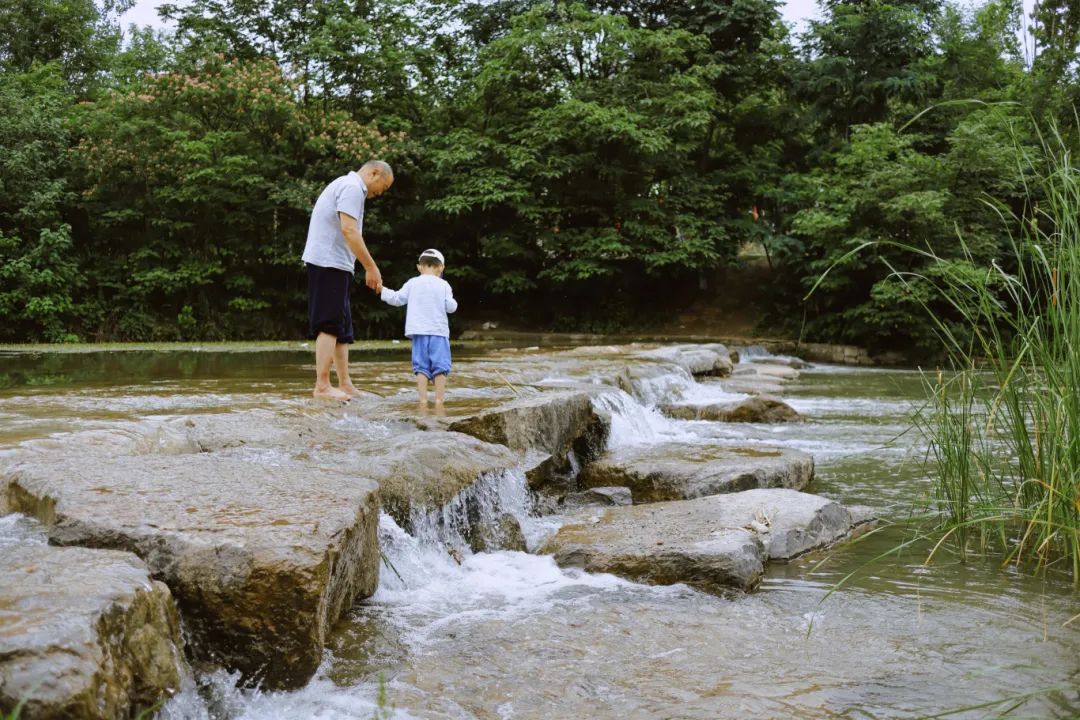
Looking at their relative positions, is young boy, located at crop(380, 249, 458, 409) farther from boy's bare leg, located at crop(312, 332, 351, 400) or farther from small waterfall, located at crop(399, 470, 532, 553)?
small waterfall, located at crop(399, 470, 532, 553)

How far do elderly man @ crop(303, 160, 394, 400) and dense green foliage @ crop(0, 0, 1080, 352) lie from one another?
11.6 metres

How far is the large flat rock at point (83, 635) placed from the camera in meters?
1.82

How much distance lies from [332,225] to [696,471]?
8.74 ft

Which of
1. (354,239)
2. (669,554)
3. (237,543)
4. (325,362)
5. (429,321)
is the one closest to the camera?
(237,543)

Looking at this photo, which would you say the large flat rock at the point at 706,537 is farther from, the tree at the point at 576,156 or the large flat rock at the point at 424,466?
the tree at the point at 576,156

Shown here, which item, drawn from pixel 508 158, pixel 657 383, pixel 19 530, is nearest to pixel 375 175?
pixel 19 530

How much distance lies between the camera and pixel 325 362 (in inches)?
222

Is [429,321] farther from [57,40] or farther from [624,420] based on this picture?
[57,40]

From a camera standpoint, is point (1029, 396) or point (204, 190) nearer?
point (1029, 396)

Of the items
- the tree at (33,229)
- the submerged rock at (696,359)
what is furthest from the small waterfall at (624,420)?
the tree at (33,229)

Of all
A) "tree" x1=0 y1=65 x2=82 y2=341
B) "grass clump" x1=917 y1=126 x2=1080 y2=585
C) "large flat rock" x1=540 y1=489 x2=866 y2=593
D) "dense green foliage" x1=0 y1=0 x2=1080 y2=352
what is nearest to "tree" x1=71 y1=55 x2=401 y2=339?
"dense green foliage" x1=0 y1=0 x2=1080 y2=352

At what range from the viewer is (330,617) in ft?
9.44

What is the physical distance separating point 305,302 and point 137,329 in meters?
3.18

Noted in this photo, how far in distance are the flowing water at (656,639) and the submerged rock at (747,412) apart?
9.93 ft
